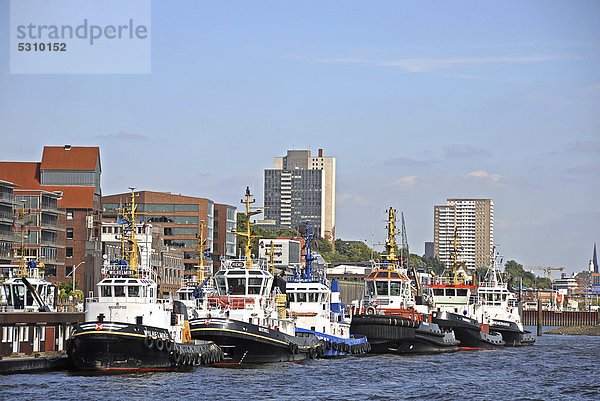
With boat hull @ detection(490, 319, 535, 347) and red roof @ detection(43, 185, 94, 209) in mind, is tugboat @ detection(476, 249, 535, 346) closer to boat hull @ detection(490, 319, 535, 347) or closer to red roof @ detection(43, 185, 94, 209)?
boat hull @ detection(490, 319, 535, 347)

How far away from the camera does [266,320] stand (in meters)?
79.9

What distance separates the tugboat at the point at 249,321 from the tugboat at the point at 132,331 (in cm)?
121

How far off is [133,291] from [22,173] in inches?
3620

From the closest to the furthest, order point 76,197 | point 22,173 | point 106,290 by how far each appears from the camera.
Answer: point 106,290 → point 76,197 → point 22,173

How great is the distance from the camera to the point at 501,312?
126625 millimetres

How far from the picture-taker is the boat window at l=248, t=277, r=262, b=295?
81562 mm

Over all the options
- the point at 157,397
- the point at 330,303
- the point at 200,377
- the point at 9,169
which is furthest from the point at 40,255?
the point at 157,397

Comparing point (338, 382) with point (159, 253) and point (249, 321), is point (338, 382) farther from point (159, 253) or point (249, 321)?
point (159, 253)

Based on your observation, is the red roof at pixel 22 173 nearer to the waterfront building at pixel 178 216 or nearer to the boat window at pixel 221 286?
the waterfront building at pixel 178 216

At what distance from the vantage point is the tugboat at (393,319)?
98.3 meters

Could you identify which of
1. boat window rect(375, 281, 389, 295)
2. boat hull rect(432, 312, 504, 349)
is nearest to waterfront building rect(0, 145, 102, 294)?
boat window rect(375, 281, 389, 295)

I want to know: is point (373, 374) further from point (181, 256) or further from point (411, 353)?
point (181, 256)

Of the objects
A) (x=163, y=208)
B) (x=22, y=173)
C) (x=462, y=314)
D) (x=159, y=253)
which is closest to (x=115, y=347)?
(x=462, y=314)

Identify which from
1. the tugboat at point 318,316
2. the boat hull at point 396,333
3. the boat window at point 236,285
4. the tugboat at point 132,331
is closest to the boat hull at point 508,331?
the boat hull at point 396,333
